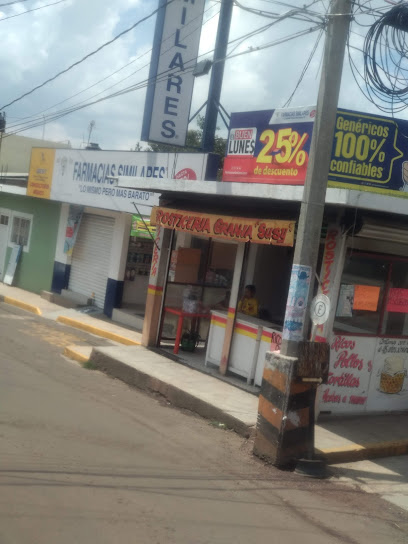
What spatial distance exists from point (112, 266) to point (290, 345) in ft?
33.3

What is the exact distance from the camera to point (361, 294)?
9.16 meters

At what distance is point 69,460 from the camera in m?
6.46

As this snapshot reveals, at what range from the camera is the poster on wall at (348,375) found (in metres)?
9.06

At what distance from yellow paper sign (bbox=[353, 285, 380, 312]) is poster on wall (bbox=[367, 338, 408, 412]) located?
52 centimetres

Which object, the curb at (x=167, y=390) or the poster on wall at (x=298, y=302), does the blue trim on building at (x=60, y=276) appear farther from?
the poster on wall at (x=298, y=302)

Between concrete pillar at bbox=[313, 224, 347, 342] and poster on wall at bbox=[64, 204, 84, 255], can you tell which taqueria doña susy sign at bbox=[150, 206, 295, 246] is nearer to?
concrete pillar at bbox=[313, 224, 347, 342]

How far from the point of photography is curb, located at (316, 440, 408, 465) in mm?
7758

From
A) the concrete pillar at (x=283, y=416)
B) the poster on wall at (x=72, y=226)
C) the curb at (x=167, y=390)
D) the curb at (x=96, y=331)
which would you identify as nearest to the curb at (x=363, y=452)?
the concrete pillar at (x=283, y=416)

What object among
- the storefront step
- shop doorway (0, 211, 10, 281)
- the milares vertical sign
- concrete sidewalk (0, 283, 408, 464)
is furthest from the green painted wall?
concrete sidewalk (0, 283, 408, 464)

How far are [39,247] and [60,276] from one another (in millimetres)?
1831

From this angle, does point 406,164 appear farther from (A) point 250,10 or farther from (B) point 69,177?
(B) point 69,177

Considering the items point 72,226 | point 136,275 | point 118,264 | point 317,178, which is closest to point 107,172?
point 118,264

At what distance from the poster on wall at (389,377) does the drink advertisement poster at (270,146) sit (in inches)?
103

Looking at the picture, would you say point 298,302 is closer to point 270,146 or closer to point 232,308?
point 232,308
